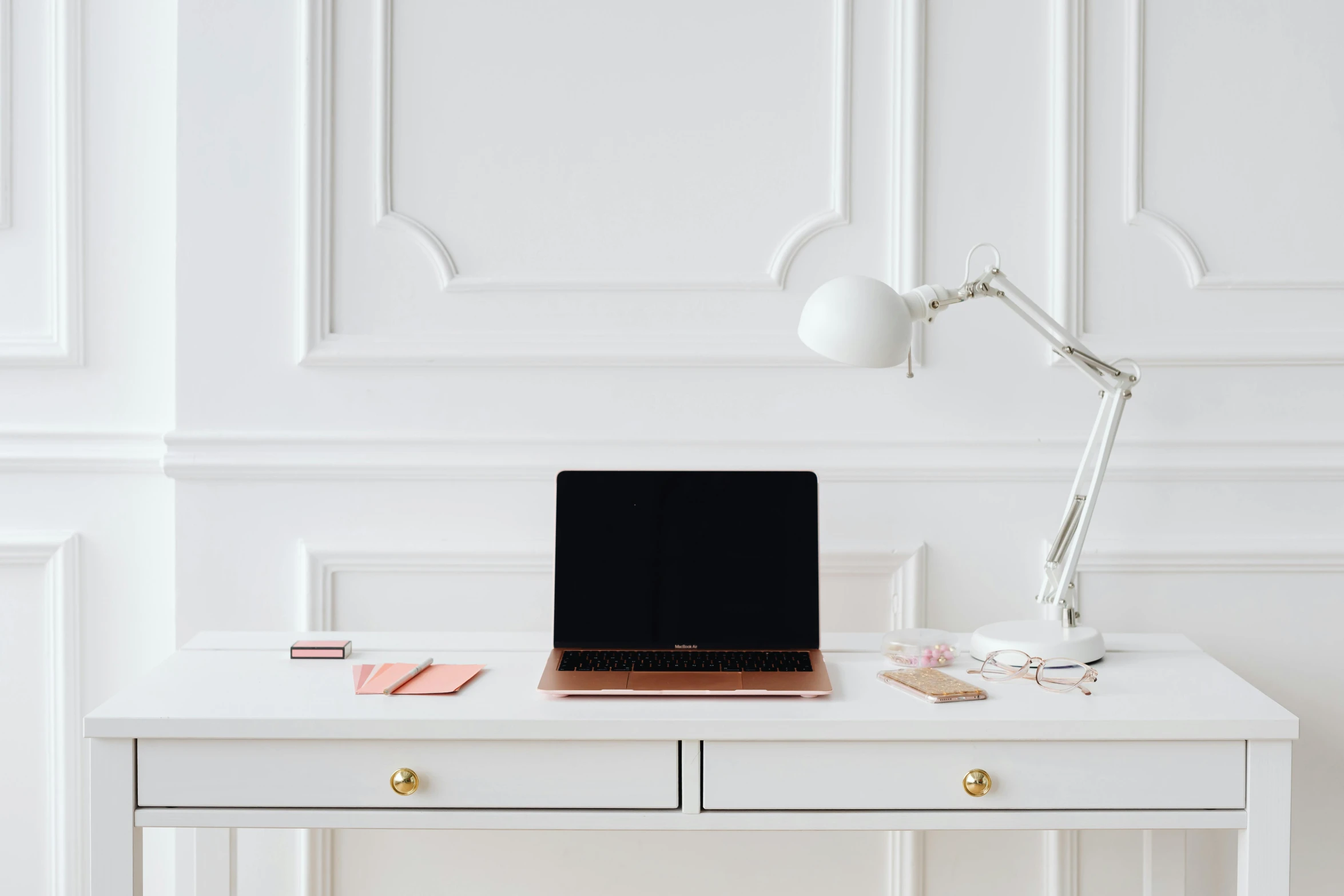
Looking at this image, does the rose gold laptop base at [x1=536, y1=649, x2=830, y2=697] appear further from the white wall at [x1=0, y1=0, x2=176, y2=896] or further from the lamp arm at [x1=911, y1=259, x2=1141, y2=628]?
the white wall at [x1=0, y1=0, x2=176, y2=896]

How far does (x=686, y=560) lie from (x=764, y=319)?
446 mm

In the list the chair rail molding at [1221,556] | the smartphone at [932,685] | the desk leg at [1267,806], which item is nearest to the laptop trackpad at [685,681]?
the smartphone at [932,685]

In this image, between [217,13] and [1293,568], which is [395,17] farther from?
[1293,568]

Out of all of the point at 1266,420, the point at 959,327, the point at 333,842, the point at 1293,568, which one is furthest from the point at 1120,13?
the point at 333,842

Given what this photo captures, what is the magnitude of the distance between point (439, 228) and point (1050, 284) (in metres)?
0.98

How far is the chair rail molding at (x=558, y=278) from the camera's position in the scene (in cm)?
153

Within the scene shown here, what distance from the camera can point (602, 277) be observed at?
155 centimetres

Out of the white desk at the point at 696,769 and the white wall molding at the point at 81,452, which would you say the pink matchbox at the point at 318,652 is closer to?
the white desk at the point at 696,769

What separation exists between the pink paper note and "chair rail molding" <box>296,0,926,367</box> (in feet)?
1.68

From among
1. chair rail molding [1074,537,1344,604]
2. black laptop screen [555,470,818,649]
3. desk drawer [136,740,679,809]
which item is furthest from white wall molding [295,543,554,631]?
chair rail molding [1074,537,1344,604]

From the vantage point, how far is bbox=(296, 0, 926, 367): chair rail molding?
5.01 ft

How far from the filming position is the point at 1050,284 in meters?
1.54

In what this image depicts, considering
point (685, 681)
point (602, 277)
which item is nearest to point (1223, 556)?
point (685, 681)

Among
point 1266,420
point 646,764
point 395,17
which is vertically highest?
point 395,17
